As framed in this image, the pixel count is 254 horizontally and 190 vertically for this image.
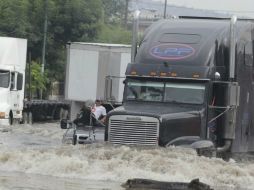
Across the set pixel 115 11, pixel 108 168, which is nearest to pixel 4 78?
pixel 108 168

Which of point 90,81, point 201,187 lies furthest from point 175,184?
point 90,81

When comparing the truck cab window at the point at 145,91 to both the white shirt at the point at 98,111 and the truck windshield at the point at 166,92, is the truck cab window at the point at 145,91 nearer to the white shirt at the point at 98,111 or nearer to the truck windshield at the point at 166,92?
the truck windshield at the point at 166,92

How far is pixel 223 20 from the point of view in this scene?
20.4m

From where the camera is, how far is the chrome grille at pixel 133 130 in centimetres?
1728

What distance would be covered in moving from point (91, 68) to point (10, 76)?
3.89 meters

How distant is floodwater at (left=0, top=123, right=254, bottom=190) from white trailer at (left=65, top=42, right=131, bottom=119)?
1229 centimetres

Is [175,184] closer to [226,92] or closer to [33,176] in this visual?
[33,176]

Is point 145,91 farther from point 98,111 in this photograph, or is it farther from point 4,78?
point 4,78

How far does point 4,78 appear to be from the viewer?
3216 cm

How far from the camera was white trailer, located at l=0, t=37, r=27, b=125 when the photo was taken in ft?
105

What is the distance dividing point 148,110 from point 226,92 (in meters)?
1.99

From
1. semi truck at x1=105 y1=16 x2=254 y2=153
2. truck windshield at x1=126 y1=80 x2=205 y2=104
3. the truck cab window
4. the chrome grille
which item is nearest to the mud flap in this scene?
the chrome grille

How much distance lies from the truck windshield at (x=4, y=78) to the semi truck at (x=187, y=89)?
42.9ft

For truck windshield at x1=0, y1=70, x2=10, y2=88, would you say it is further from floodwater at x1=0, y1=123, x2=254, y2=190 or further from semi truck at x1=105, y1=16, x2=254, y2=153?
floodwater at x1=0, y1=123, x2=254, y2=190
